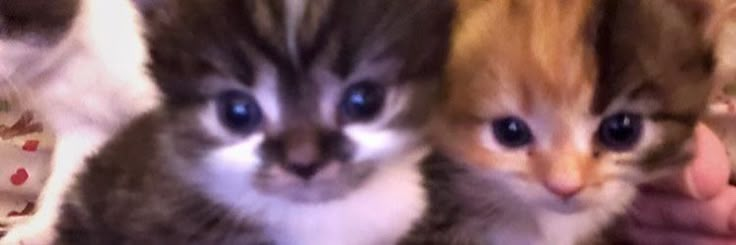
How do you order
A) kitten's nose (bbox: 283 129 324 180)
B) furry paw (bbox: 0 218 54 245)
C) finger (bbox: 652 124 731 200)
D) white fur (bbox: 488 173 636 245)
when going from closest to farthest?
kitten's nose (bbox: 283 129 324 180)
white fur (bbox: 488 173 636 245)
finger (bbox: 652 124 731 200)
furry paw (bbox: 0 218 54 245)

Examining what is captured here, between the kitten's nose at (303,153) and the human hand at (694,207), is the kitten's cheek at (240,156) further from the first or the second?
the human hand at (694,207)

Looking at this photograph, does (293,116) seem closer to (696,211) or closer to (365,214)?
(365,214)

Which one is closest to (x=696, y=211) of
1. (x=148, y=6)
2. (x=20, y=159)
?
(x=148, y=6)

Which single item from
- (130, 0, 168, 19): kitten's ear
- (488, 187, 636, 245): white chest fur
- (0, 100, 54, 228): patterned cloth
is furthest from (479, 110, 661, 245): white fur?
(0, 100, 54, 228): patterned cloth

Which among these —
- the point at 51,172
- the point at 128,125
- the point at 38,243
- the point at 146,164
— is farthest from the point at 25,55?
the point at 146,164

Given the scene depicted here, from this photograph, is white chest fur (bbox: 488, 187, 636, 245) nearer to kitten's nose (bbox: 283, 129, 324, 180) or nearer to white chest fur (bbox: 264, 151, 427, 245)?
white chest fur (bbox: 264, 151, 427, 245)

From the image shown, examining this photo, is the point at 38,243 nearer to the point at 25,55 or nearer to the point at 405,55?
the point at 25,55
